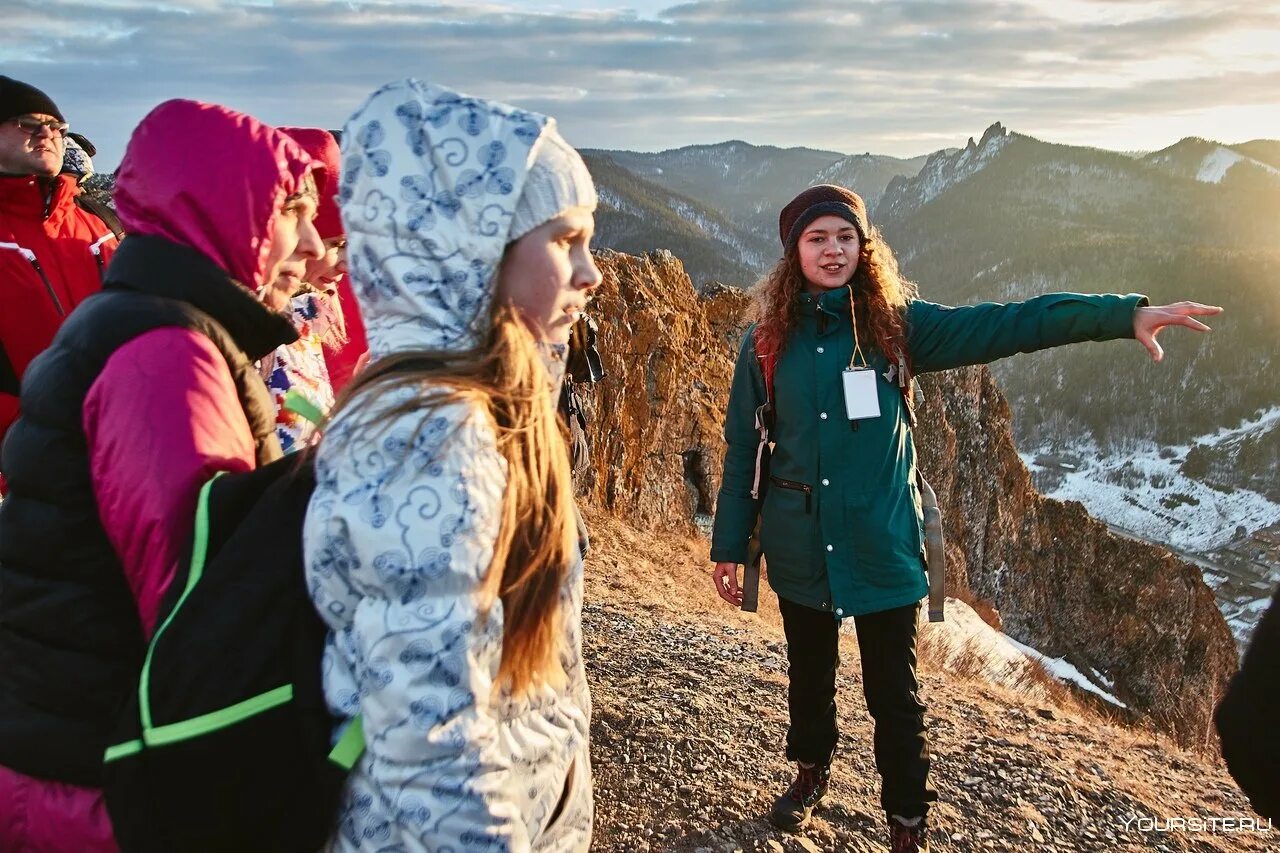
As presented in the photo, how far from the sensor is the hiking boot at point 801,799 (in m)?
3.63

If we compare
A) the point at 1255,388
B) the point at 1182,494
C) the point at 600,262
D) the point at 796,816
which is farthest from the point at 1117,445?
the point at 796,816

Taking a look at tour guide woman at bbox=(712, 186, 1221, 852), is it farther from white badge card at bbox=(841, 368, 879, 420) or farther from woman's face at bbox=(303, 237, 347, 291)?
woman's face at bbox=(303, 237, 347, 291)

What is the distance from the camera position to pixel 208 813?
121 centimetres

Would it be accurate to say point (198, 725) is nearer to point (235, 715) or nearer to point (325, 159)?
point (235, 715)

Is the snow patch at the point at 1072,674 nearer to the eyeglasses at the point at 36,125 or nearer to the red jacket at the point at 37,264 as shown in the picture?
the red jacket at the point at 37,264

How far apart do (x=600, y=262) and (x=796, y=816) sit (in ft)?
42.4

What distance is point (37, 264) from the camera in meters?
3.74

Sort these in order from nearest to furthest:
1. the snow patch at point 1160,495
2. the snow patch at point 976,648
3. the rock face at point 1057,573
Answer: the snow patch at point 976,648
the rock face at point 1057,573
the snow patch at point 1160,495

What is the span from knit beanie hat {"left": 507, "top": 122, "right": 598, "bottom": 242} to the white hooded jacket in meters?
0.04

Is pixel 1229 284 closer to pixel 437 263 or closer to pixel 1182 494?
pixel 1182 494

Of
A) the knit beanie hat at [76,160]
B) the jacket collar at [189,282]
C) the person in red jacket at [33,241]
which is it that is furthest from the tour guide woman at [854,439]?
the knit beanie hat at [76,160]

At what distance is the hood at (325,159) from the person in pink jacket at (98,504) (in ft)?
4.73

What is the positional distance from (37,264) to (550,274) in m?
3.36

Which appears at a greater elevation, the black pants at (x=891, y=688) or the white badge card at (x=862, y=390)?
the white badge card at (x=862, y=390)
